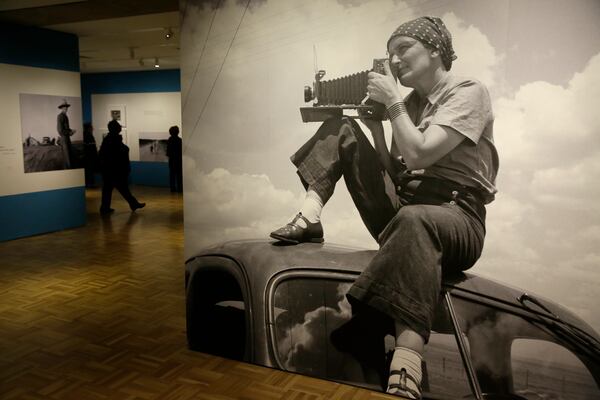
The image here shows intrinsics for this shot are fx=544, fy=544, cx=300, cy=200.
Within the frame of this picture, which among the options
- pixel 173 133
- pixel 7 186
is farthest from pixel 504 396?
pixel 173 133

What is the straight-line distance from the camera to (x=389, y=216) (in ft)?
9.83

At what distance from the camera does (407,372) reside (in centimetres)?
293

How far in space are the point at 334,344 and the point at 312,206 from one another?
81 cm

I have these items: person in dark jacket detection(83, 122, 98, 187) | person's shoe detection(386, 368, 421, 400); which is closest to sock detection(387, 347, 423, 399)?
person's shoe detection(386, 368, 421, 400)

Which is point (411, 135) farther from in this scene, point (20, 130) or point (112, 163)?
point (112, 163)

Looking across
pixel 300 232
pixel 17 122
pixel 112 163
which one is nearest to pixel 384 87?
pixel 300 232

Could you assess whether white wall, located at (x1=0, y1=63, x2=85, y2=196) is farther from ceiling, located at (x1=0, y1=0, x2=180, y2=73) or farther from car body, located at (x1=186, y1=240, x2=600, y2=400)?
car body, located at (x1=186, y1=240, x2=600, y2=400)

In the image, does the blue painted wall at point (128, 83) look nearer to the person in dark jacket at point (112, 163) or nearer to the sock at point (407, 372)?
the person in dark jacket at point (112, 163)

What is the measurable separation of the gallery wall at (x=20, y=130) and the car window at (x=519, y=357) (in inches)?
245

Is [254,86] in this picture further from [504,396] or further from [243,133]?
[504,396]

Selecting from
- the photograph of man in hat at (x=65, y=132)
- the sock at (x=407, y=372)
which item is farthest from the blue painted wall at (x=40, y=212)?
the sock at (x=407, y=372)

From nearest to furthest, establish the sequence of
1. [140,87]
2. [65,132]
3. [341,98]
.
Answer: [341,98]
[65,132]
[140,87]

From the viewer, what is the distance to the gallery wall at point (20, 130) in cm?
693

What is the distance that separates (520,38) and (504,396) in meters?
1.81
